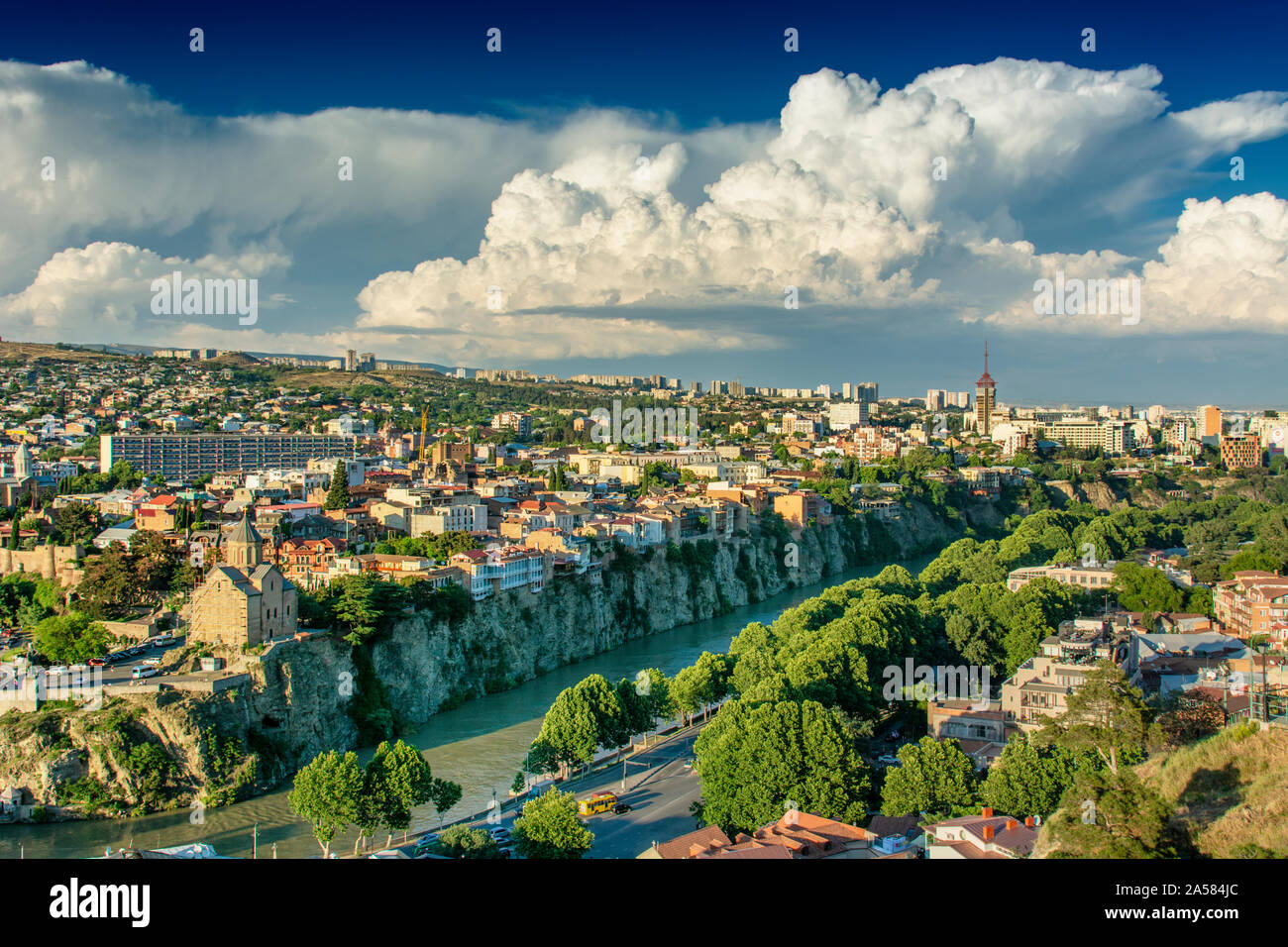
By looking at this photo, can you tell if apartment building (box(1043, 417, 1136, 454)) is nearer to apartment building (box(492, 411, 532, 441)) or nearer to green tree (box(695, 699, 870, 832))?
apartment building (box(492, 411, 532, 441))

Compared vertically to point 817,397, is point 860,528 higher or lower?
lower

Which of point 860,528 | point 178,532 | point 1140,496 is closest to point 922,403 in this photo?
point 1140,496

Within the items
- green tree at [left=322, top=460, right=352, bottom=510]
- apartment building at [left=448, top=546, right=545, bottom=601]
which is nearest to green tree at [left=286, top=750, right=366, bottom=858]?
apartment building at [left=448, top=546, right=545, bottom=601]

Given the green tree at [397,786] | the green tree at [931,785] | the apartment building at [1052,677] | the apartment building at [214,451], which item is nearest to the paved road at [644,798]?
the green tree at [397,786]
